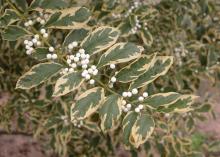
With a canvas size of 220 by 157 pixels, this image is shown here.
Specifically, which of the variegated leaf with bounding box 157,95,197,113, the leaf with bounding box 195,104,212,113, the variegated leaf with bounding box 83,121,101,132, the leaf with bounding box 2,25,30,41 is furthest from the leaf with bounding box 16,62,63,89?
the leaf with bounding box 195,104,212,113

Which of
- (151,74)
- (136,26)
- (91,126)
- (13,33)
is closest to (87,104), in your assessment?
(151,74)

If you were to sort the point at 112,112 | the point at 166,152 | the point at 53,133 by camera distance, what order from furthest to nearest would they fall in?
the point at 53,133, the point at 166,152, the point at 112,112

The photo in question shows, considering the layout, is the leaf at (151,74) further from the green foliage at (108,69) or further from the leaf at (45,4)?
the leaf at (45,4)

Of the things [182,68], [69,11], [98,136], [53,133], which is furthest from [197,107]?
[69,11]

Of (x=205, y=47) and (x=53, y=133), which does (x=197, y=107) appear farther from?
(x=53, y=133)

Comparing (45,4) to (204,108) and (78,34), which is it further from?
(204,108)

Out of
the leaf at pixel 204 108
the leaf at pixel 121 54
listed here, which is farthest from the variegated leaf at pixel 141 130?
the leaf at pixel 204 108
